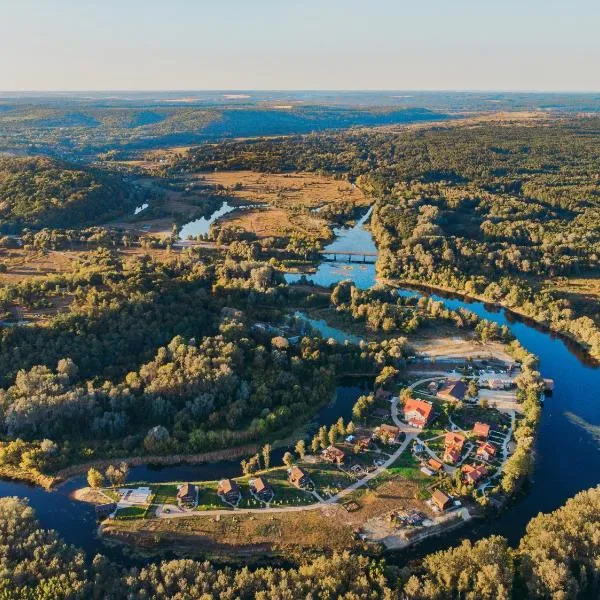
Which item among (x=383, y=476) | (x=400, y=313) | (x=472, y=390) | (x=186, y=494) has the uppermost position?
(x=400, y=313)

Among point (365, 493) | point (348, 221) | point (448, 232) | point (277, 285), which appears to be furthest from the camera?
point (348, 221)

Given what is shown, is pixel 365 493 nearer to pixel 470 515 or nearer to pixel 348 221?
pixel 470 515

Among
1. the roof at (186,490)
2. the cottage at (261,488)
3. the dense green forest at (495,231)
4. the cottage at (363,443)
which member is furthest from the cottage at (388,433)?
the dense green forest at (495,231)

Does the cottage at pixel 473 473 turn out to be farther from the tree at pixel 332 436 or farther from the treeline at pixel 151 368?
the treeline at pixel 151 368

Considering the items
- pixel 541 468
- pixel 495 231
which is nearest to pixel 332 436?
pixel 541 468

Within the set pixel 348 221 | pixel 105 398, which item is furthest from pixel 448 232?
pixel 105 398

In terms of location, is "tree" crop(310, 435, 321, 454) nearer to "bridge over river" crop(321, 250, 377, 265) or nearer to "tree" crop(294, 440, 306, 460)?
"tree" crop(294, 440, 306, 460)

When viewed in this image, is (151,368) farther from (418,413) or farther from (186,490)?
(418,413)
